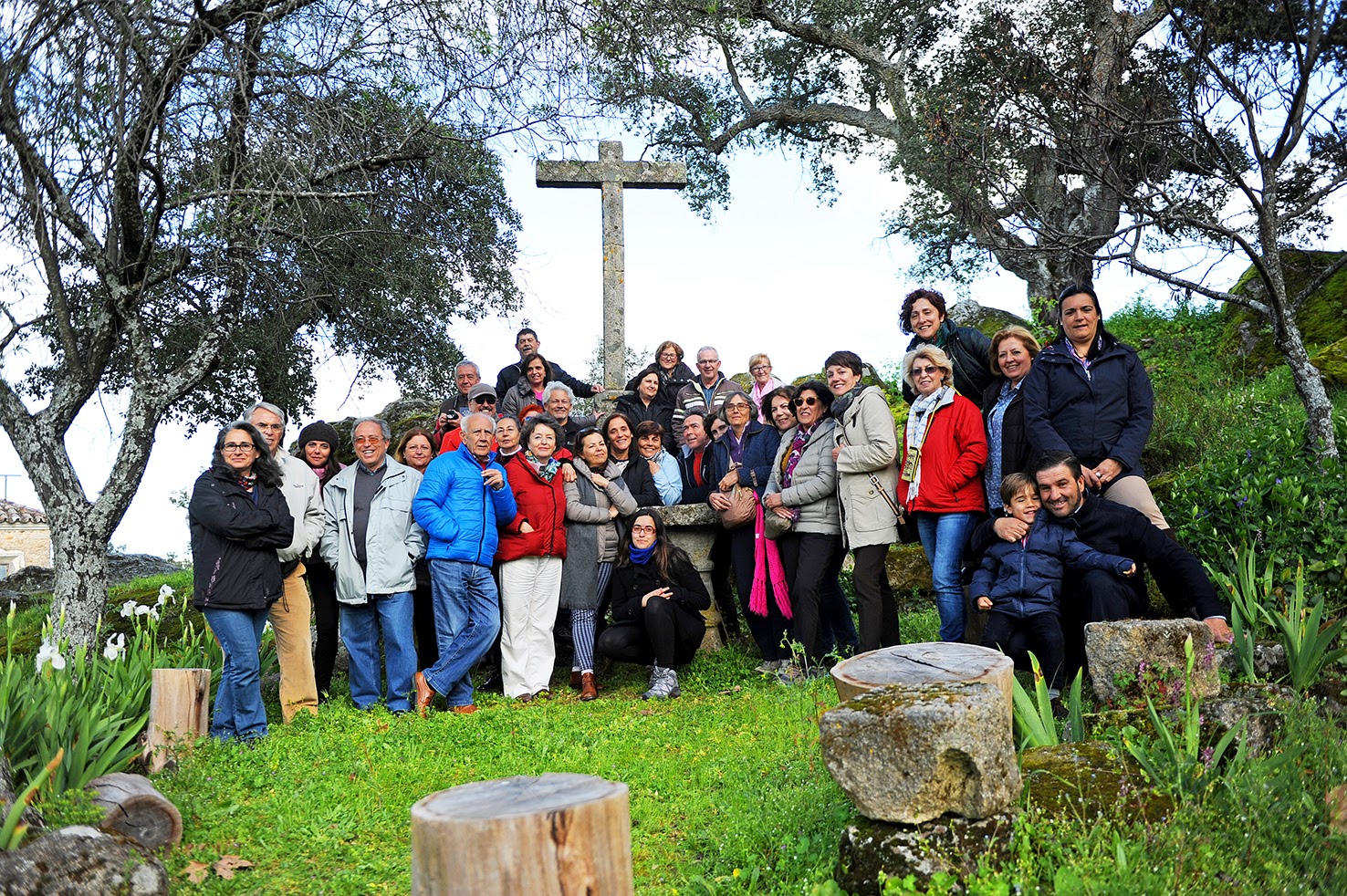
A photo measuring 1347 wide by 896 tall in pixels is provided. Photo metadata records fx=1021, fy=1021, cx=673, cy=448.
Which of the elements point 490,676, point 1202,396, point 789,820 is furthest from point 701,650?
point 1202,396

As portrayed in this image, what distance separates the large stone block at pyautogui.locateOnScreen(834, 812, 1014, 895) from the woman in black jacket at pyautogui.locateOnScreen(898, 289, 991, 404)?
3693 millimetres

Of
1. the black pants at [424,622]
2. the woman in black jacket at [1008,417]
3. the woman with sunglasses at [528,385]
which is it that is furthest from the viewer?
the woman with sunglasses at [528,385]

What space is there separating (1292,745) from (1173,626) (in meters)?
0.77

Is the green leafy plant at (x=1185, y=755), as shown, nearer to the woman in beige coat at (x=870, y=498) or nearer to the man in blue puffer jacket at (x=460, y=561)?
the woman in beige coat at (x=870, y=498)

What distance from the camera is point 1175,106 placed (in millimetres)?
7879

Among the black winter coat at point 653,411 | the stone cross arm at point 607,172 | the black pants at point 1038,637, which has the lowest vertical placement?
the black pants at point 1038,637

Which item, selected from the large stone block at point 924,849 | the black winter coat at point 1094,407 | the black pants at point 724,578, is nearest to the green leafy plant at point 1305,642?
the black winter coat at point 1094,407

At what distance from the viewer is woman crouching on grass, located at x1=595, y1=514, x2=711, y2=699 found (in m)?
7.60

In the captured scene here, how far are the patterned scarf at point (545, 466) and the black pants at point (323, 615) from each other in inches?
65.6

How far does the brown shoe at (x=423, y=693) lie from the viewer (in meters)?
7.19

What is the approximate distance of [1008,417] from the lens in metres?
6.51

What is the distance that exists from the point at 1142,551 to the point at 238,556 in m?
5.38

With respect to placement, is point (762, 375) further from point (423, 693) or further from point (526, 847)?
point (526, 847)

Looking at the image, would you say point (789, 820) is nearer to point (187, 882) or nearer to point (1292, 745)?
point (1292, 745)
